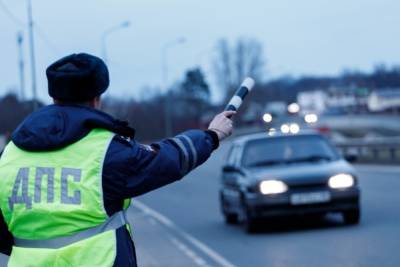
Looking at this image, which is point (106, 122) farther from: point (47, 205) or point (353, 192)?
point (353, 192)

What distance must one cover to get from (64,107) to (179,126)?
64.5 meters

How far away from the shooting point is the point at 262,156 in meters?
17.0

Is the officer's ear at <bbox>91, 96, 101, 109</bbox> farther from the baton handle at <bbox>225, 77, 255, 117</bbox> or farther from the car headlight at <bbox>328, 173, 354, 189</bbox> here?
the car headlight at <bbox>328, 173, 354, 189</bbox>

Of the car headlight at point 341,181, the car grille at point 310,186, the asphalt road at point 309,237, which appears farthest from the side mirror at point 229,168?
the car headlight at point 341,181

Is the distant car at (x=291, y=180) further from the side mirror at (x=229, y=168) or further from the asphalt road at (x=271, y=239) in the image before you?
the asphalt road at (x=271, y=239)

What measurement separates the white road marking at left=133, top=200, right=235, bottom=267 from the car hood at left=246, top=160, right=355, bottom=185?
1.36 m

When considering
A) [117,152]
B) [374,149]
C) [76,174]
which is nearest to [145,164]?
[117,152]

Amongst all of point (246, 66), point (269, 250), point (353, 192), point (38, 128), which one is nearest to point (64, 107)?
point (38, 128)

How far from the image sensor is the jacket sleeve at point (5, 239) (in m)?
3.95

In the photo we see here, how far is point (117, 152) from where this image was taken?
12.3 ft

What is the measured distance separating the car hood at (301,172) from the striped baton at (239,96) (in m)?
11.3

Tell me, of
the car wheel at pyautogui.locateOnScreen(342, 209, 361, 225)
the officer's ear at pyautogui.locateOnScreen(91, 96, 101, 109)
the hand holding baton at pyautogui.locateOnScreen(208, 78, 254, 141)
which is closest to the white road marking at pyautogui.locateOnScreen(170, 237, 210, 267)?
the car wheel at pyautogui.locateOnScreen(342, 209, 361, 225)

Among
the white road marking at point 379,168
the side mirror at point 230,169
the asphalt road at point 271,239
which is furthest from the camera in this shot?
the white road marking at point 379,168

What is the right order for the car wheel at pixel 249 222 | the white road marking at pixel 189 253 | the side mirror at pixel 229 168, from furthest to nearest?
the side mirror at pixel 229 168 → the car wheel at pixel 249 222 → the white road marking at pixel 189 253
